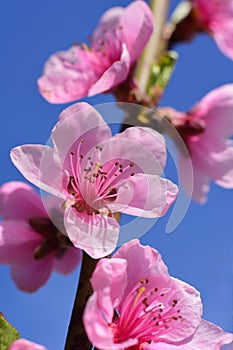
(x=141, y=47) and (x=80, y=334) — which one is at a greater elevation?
(x=141, y=47)

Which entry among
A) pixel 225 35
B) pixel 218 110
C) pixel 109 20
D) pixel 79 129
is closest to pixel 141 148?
pixel 79 129

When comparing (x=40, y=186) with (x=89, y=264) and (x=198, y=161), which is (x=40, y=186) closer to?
(x=89, y=264)

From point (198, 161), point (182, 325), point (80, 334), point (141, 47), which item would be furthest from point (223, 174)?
point (80, 334)

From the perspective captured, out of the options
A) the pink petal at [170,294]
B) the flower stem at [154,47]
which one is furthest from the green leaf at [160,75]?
the pink petal at [170,294]

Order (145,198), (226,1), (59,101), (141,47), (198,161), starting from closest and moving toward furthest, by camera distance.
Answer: (145,198) < (141,47) < (59,101) < (198,161) < (226,1)

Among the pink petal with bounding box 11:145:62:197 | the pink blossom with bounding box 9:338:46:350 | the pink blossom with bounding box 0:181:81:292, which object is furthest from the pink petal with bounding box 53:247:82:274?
the pink blossom with bounding box 9:338:46:350
